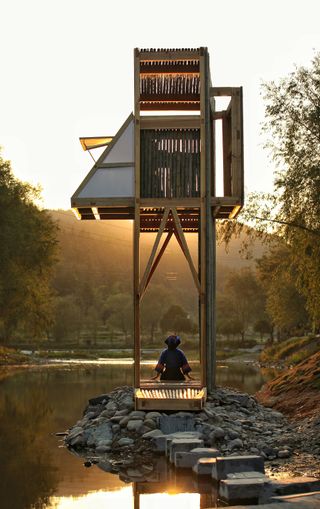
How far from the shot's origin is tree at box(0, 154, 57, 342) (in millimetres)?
44156

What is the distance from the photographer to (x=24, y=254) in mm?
47312

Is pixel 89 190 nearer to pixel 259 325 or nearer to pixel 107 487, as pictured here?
pixel 107 487

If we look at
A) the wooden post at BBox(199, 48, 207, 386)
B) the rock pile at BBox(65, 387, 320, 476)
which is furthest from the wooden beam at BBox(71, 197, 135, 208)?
→ the rock pile at BBox(65, 387, 320, 476)

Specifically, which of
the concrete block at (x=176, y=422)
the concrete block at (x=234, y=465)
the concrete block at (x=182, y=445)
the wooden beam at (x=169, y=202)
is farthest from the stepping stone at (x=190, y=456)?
the wooden beam at (x=169, y=202)

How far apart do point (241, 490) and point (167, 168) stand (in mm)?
8606

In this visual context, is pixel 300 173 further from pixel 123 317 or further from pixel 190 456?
pixel 123 317

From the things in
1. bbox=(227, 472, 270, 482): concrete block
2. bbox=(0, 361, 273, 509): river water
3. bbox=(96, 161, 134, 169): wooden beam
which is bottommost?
bbox=(0, 361, 273, 509): river water

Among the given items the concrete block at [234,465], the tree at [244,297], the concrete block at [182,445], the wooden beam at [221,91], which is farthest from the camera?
the tree at [244,297]

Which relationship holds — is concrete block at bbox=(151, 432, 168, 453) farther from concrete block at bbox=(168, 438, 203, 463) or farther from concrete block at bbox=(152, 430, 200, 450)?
concrete block at bbox=(168, 438, 203, 463)

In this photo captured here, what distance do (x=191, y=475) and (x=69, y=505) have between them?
7.64 feet

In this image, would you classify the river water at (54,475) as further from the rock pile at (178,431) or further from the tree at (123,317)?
the tree at (123,317)

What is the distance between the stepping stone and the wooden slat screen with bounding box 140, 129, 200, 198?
6.29 metres

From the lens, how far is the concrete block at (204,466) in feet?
39.0

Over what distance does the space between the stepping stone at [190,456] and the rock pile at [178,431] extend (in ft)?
2.75
